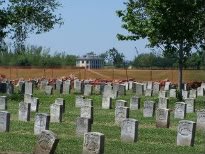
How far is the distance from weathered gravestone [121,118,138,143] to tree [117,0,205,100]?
13312 mm

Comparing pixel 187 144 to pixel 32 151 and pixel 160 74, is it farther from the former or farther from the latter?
pixel 160 74

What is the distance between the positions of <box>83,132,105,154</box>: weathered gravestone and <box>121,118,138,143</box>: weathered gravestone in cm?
271

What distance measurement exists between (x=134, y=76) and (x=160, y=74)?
2.65 metres

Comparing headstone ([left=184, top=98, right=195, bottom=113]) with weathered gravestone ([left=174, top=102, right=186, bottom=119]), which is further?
headstone ([left=184, top=98, right=195, bottom=113])

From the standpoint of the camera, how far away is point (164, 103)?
80.7ft

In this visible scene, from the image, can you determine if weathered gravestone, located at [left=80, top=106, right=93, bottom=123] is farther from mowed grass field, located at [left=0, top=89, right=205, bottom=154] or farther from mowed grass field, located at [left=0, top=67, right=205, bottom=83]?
mowed grass field, located at [left=0, top=67, right=205, bottom=83]

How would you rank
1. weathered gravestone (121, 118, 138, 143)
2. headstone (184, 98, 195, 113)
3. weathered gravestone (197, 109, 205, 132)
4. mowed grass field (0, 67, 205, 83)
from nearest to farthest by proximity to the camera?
weathered gravestone (121, 118, 138, 143), weathered gravestone (197, 109, 205, 132), headstone (184, 98, 195, 113), mowed grass field (0, 67, 205, 83)

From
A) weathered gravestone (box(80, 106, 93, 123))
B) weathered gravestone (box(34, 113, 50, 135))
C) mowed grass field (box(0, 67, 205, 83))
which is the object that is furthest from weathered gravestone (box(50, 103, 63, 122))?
mowed grass field (box(0, 67, 205, 83))

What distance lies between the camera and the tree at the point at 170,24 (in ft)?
93.0

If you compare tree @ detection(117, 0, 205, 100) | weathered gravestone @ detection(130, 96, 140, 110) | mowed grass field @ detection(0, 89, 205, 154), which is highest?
tree @ detection(117, 0, 205, 100)

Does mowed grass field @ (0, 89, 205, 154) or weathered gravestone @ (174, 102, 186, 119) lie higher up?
weathered gravestone @ (174, 102, 186, 119)

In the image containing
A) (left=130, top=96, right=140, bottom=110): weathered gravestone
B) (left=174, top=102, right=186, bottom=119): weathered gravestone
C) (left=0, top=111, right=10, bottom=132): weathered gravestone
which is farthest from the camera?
(left=130, top=96, right=140, bottom=110): weathered gravestone

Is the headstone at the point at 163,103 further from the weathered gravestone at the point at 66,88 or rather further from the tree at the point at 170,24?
the weathered gravestone at the point at 66,88

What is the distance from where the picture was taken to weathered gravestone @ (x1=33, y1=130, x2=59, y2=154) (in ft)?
39.7
